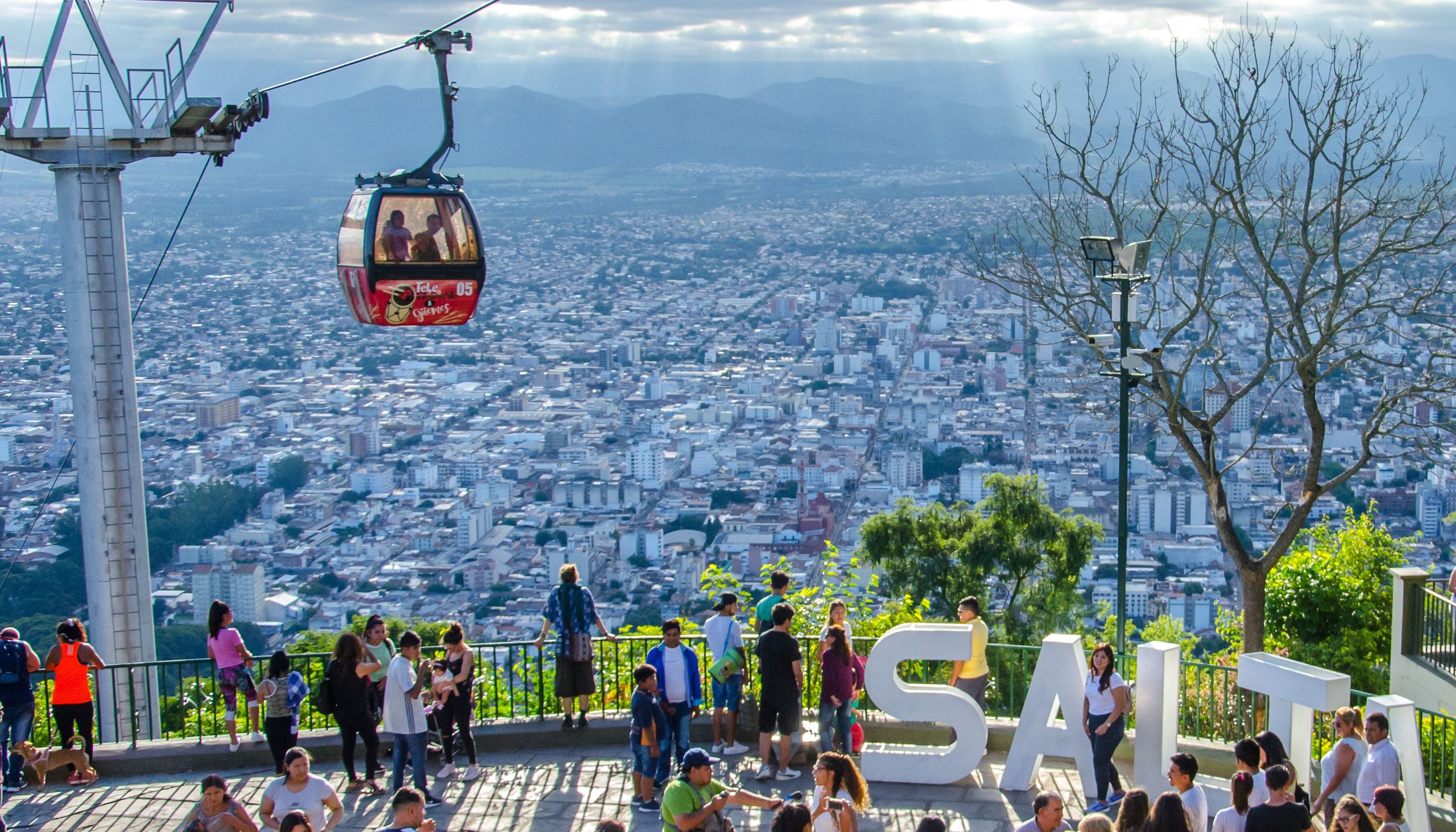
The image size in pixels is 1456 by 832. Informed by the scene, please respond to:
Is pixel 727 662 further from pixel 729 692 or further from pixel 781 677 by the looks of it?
pixel 781 677

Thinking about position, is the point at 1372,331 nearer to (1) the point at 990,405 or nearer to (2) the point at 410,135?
(1) the point at 990,405

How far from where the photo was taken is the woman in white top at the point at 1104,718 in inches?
363

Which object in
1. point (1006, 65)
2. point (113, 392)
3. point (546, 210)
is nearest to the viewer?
point (113, 392)

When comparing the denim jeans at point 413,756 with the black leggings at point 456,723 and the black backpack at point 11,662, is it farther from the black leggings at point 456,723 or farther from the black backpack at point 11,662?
the black backpack at point 11,662

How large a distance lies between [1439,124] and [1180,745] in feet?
209

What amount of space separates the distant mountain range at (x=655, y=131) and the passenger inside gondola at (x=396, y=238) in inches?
5178

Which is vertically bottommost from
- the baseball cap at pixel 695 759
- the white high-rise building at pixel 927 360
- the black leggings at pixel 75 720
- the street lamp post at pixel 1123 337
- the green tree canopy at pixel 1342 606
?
the white high-rise building at pixel 927 360

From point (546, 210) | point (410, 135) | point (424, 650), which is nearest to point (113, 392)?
point (424, 650)

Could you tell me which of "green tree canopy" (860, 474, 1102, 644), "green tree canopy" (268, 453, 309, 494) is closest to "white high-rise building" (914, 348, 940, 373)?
"green tree canopy" (268, 453, 309, 494)

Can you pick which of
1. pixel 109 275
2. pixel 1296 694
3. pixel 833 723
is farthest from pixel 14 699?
pixel 109 275

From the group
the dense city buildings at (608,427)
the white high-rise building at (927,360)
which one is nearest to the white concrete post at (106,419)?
the dense city buildings at (608,427)

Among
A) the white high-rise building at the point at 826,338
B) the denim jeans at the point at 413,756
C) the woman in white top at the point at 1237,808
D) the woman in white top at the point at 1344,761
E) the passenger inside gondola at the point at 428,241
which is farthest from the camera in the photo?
the white high-rise building at the point at 826,338

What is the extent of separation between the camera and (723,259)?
128125 millimetres

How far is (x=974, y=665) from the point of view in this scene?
10.4 meters
